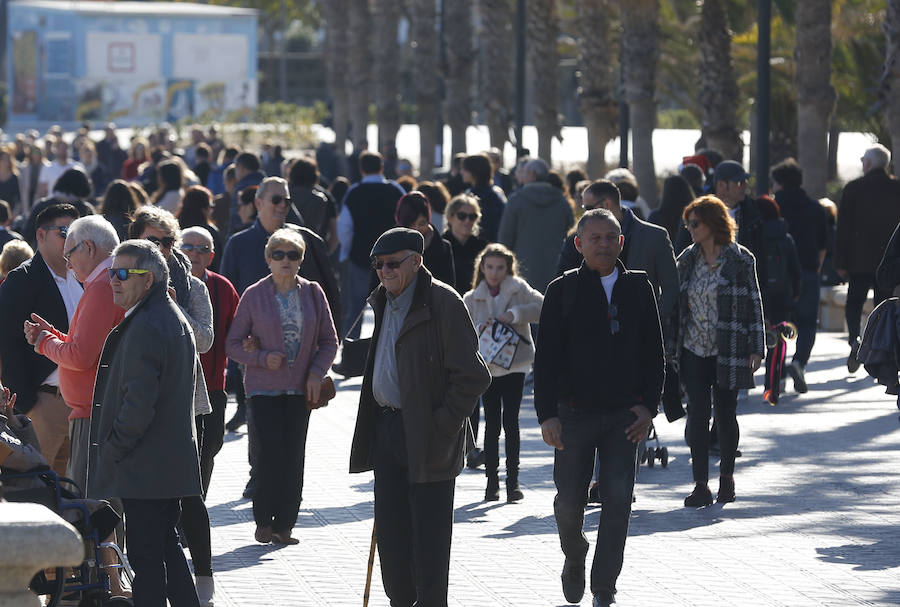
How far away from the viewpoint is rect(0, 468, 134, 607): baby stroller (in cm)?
683

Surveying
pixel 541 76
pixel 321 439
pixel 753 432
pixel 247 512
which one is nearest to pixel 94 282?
pixel 247 512

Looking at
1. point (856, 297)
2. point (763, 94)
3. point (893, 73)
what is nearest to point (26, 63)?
point (763, 94)

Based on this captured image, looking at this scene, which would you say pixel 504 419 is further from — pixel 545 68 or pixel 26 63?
pixel 26 63

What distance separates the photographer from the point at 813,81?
21781mm

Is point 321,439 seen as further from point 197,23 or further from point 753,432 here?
point 197,23

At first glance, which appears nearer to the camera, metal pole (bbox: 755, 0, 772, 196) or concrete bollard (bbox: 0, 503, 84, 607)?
concrete bollard (bbox: 0, 503, 84, 607)

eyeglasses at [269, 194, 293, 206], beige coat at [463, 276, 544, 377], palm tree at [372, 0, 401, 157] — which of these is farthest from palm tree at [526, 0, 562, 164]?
eyeglasses at [269, 194, 293, 206]

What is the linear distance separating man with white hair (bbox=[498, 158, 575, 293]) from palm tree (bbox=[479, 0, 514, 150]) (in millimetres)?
18371

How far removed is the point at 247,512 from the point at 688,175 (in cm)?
593

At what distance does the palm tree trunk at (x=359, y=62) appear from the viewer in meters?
41.2

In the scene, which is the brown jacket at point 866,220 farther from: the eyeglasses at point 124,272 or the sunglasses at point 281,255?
the eyeglasses at point 124,272

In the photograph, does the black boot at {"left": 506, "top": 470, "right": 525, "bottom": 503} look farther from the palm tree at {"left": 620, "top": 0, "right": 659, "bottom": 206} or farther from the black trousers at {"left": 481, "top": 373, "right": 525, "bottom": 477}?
the palm tree at {"left": 620, "top": 0, "right": 659, "bottom": 206}

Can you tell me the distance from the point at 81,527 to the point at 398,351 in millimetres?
1469

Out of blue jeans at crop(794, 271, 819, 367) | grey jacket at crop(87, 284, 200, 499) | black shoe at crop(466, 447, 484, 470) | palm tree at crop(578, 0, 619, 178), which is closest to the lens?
grey jacket at crop(87, 284, 200, 499)
